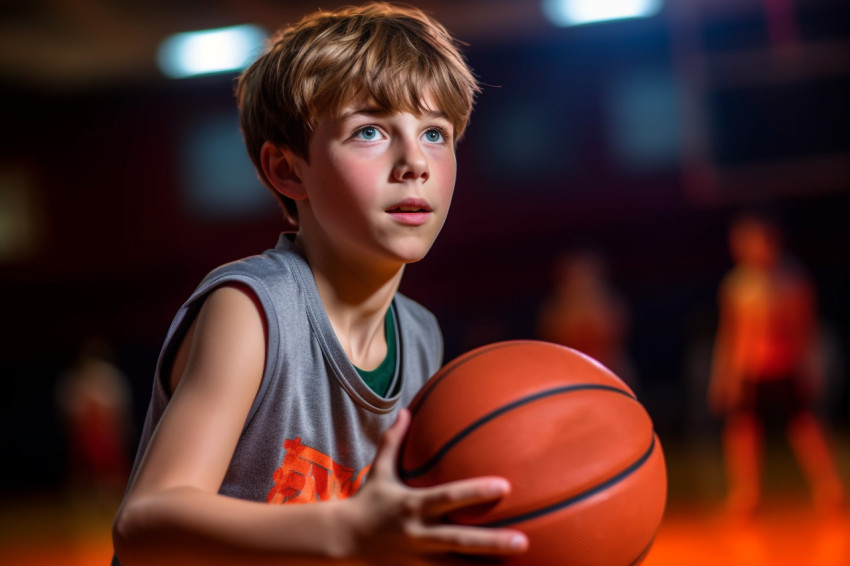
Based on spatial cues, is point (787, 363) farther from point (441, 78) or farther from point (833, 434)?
point (441, 78)

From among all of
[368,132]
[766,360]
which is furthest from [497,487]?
[766,360]

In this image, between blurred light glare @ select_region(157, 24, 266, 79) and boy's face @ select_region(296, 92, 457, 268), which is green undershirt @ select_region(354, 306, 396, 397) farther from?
blurred light glare @ select_region(157, 24, 266, 79)

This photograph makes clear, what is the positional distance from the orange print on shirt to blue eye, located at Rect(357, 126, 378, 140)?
42 centimetres

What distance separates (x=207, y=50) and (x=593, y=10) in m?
3.40

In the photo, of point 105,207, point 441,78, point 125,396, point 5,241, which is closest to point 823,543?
point 441,78

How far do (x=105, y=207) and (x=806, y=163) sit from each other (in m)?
6.04

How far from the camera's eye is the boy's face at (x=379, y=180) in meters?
1.11

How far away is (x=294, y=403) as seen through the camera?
3.78ft

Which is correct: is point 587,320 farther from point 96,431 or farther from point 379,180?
point 379,180

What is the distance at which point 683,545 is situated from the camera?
322 cm

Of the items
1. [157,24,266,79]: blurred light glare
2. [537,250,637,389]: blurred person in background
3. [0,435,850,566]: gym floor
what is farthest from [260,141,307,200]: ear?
[157,24,266,79]: blurred light glare

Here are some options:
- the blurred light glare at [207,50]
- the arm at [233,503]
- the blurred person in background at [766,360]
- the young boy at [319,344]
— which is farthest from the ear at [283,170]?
the blurred light glare at [207,50]

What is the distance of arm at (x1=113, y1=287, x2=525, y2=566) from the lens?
0.80m

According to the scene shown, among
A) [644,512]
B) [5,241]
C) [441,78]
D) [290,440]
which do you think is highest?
[5,241]
